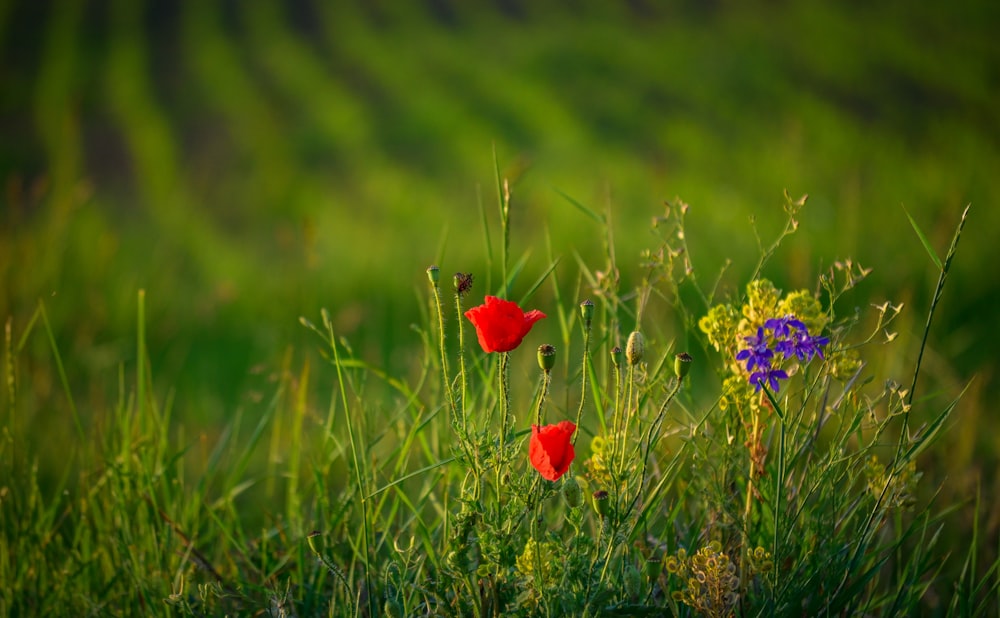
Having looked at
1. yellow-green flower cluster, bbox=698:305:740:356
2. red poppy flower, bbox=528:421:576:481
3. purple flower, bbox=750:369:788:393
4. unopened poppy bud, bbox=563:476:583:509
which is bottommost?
unopened poppy bud, bbox=563:476:583:509

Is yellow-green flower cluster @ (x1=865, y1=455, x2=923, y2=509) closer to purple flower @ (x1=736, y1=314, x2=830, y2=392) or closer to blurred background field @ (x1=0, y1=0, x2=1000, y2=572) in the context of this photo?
purple flower @ (x1=736, y1=314, x2=830, y2=392)

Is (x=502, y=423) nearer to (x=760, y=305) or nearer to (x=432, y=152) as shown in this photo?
(x=760, y=305)

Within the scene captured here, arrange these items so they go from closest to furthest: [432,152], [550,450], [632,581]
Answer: [550,450] < [632,581] < [432,152]

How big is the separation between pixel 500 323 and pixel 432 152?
3.50m

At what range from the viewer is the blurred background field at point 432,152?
8.53 ft

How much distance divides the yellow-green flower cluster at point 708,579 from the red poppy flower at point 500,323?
30cm

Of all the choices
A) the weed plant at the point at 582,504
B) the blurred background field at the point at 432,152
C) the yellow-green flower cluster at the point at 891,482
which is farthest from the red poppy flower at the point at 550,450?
the blurred background field at the point at 432,152

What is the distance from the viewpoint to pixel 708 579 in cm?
77

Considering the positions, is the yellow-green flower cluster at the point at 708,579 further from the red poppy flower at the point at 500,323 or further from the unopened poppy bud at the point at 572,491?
the red poppy flower at the point at 500,323

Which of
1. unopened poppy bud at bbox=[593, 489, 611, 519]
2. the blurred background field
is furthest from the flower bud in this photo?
the blurred background field

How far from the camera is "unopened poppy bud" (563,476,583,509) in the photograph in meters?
0.73

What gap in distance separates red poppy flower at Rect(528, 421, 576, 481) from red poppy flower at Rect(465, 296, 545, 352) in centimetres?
8

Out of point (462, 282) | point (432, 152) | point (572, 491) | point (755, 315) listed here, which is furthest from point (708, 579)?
point (432, 152)

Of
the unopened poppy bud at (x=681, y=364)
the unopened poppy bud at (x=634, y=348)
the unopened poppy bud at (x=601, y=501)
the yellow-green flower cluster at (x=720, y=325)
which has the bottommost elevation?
the unopened poppy bud at (x=601, y=501)
